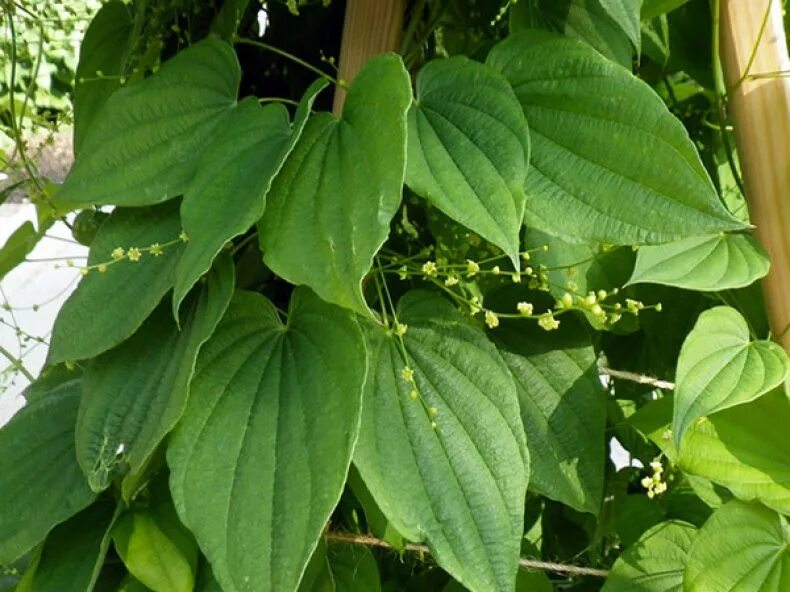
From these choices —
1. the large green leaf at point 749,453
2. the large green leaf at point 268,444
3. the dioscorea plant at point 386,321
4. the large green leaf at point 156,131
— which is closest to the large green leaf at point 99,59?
the dioscorea plant at point 386,321

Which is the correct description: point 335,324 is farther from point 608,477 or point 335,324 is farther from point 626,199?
point 608,477

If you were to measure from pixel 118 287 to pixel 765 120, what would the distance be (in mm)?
373

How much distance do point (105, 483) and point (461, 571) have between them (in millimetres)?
194

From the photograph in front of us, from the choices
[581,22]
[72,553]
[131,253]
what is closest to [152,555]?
[72,553]

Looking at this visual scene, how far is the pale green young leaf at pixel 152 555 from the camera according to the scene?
500 mm

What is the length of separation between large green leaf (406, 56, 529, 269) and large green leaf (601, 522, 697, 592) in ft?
0.83

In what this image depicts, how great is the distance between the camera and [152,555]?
0.51 metres

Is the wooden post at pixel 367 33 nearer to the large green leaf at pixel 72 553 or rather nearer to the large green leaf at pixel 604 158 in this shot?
the large green leaf at pixel 604 158

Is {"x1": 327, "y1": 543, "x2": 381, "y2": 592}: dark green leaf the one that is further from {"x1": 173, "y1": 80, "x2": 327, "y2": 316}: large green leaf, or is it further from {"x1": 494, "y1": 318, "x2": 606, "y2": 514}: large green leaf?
{"x1": 173, "y1": 80, "x2": 327, "y2": 316}: large green leaf

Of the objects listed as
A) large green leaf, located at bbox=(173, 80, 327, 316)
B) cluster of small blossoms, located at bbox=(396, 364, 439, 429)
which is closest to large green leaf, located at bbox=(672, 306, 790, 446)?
cluster of small blossoms, located at bbox=(396, 364, 439, 429)

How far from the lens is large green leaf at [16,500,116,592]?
535 millimetres

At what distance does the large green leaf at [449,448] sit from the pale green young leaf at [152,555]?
141mm

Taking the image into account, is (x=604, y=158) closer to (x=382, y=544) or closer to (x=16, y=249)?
(x=382, y=544)

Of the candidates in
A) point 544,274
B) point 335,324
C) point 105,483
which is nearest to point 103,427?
point 105,483
